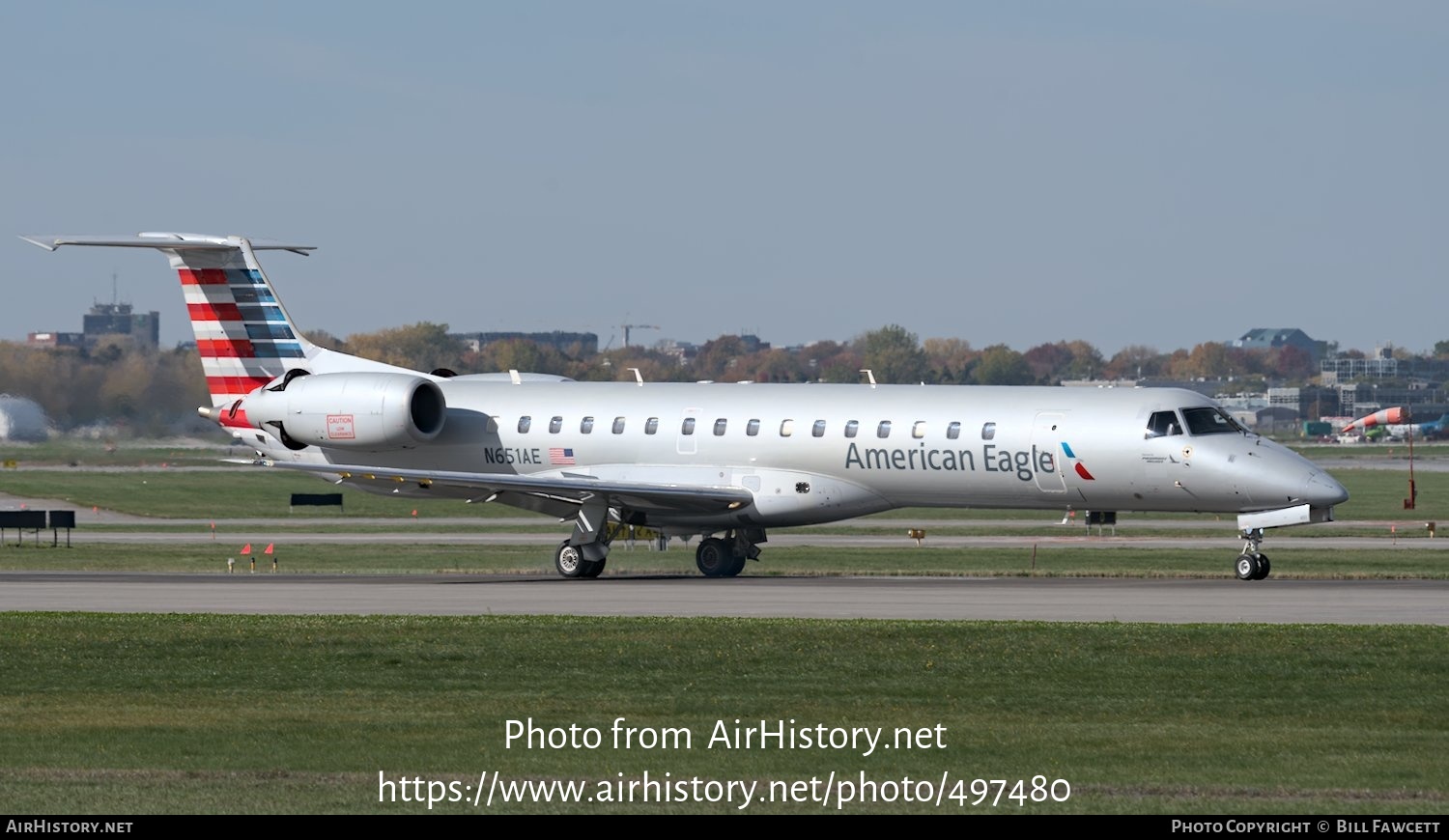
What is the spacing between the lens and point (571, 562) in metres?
35.6

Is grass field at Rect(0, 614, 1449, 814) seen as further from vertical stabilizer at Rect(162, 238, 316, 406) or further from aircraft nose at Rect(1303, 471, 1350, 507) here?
vertical stabilizer at Rect(162, 238, 316, 406)

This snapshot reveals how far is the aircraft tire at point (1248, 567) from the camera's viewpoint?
3272 centimetres

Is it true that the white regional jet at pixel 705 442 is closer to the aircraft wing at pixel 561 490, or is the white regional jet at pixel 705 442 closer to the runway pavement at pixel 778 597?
the aircraft wing at pixel 561 490

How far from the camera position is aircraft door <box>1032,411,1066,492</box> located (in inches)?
1316

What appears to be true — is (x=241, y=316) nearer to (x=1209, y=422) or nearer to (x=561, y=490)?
(x=561, y=490)

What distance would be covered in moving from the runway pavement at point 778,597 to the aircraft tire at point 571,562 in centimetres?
63

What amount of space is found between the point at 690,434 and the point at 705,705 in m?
18.8

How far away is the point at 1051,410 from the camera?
34031 mm

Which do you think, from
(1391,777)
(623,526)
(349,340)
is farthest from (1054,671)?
(349,340)

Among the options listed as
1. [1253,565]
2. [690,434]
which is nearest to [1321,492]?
[1253,565]

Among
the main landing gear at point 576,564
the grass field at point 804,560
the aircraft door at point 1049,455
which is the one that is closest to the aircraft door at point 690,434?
the main landing gear at point 576,564

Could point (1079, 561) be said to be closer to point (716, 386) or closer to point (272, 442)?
point (716, 386)

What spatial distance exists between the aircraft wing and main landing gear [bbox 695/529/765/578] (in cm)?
134

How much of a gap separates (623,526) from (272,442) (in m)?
7.65
